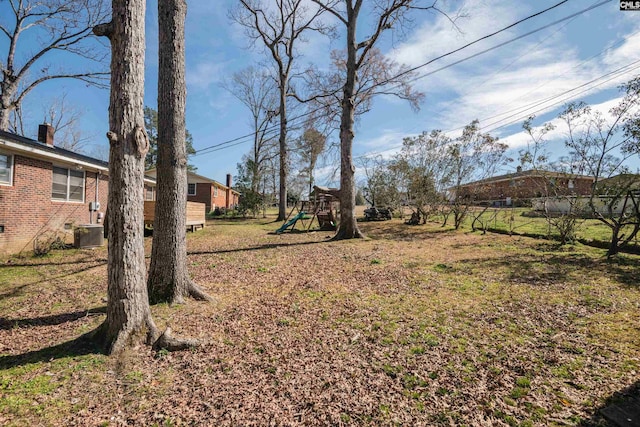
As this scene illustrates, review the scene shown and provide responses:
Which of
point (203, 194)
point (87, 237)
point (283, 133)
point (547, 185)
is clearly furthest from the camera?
point (203, 194)

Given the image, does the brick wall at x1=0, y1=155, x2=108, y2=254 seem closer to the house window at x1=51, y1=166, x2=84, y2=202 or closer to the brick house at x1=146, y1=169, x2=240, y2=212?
the house window at x1=51, y1=166, x2=84, y2=202

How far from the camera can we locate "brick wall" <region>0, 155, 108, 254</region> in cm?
852

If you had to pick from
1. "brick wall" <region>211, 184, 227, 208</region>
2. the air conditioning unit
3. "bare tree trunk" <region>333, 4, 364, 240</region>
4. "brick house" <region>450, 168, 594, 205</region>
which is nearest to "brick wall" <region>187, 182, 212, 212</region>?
"brick wall" <region>211, 184, 227, 208</region>

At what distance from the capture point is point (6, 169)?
8516 millimetres

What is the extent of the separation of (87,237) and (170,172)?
309 inches

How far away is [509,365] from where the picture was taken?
9.14 ft

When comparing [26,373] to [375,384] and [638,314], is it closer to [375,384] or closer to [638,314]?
[375,384]

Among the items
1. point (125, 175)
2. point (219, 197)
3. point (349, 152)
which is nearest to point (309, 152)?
point (219, 197)

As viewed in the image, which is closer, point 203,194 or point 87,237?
point 87,237

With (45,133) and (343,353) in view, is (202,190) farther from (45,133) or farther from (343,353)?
(343,353)

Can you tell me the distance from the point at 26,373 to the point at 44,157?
31.8 ft

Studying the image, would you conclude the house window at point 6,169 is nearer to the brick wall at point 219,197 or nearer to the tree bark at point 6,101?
the tree bark at point 6,101

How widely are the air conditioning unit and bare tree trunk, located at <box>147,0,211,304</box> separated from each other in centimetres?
742

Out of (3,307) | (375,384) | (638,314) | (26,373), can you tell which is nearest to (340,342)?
(375,384)
